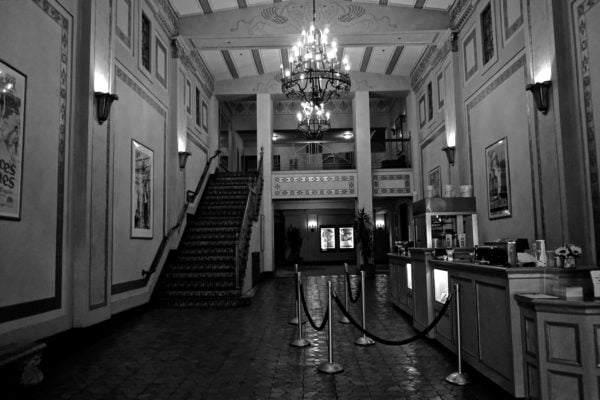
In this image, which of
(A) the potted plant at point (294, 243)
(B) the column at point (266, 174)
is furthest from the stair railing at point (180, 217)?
(A) the potted plant at point (294, 243)

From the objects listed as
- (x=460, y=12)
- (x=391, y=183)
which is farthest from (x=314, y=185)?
(x=460, y=12)

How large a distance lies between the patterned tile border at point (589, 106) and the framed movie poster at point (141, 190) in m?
6.99

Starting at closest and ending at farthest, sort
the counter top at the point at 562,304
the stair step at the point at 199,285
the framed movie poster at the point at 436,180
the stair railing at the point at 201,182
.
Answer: the counter top at the point at 562,304 → the stair step at the point at 199,285 → the stair railing at the point at 201,182 → the framed movie poster at the point at 436,180

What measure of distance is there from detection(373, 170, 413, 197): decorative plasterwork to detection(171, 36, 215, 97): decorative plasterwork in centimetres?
633

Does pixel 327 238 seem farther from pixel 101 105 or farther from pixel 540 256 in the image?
pixel 540 256

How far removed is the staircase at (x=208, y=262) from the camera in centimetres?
898

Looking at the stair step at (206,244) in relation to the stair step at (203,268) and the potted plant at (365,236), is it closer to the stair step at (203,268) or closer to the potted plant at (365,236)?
the stair step at (203,268)

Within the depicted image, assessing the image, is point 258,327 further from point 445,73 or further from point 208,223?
point 445,73

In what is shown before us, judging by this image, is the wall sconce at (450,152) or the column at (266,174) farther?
the column at (266,174)

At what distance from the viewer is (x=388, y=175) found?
15.9 meters

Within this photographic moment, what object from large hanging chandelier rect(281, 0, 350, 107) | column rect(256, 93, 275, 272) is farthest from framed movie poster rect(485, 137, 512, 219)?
column rect(256, 93, 275, 272)

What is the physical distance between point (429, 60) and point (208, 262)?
8.48m

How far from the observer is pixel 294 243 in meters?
24.0

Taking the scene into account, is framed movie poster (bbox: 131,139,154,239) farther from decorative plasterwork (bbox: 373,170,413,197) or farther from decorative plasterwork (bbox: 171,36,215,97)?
decorative plasterwork (bbox: 373,170,413,197)
